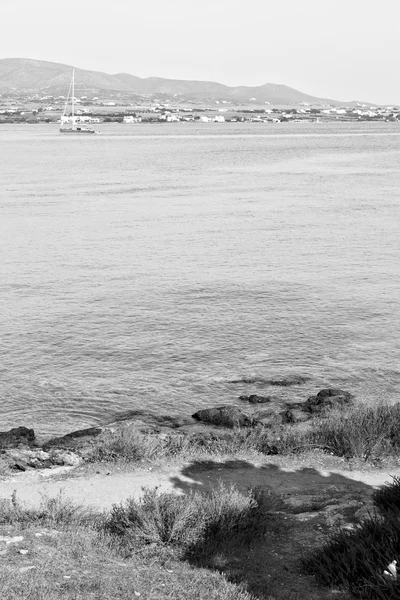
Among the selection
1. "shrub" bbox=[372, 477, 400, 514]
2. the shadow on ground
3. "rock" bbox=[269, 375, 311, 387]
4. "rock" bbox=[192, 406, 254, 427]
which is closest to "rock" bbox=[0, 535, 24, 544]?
the shadow on ground

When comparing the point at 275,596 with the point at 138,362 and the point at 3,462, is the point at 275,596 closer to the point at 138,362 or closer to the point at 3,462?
the point at 3,462

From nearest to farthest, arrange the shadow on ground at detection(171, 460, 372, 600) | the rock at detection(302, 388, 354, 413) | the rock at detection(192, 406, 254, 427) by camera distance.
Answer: the shadow on ground at detection(171, 460, 372, 600) < the rock at detection(192, 406, 254, 427) < the rock at detection(302, 388, 354, 413)

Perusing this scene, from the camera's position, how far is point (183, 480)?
47.3 ft

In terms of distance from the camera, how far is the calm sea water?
23781mm

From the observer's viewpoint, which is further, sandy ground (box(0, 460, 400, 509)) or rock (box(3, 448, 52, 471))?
rock (box(3, 448, 52, 471))

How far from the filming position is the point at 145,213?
53.7 meters

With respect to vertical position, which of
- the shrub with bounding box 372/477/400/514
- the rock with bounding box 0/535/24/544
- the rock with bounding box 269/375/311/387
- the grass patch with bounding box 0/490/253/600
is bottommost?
the rock with bounding box 269/375/311/387

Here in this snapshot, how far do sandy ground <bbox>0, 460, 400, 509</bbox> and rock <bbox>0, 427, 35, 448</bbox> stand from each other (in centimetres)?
330

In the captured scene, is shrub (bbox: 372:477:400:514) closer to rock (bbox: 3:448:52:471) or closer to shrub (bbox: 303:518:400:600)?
shrub (bbox: 303:518:400:600)

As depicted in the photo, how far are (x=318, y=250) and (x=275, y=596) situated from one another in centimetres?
3413

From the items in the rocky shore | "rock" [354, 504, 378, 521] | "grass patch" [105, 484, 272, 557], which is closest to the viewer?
"grass patch" [105, 484, 272, 557]

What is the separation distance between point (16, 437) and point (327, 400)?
8.75 m

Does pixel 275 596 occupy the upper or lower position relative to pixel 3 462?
upper

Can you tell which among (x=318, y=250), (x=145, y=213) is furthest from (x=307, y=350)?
(x=145, y=213)
